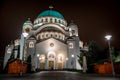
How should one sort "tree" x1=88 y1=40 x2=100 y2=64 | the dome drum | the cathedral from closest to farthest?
"tree" x1=88 y1=40 x2=100 y2=64 < the cathedral < the dome drum

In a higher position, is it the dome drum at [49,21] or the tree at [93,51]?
the dome drum at [49,21]

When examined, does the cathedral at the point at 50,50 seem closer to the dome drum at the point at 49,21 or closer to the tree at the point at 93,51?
the dome drum at the point at 49,21

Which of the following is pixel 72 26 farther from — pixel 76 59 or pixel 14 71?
pixel 14 71

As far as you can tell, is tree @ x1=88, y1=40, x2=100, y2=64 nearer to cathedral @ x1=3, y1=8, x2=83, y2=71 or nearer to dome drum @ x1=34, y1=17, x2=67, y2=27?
cathedral @ x1=3, y1=8, x2=83, y2=71

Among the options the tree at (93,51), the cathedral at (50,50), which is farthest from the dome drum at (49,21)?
the tree at (93,51)

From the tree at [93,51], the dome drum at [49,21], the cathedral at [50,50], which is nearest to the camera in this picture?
the tree at [93,51]

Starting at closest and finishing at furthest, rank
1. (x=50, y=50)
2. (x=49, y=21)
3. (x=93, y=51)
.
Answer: (x=93, y=51) < (x=50, y=50) < (x=49, y=21)

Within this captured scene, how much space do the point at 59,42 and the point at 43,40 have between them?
579cm

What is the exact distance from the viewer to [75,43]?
163 ft

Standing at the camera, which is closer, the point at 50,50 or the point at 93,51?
the point at 93,51

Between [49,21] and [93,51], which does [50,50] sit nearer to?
[93,51]

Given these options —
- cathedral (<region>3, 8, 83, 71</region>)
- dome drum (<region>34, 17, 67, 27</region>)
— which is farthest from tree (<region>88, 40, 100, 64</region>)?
dome drum (<region>34, 17, 67, 27</region>)

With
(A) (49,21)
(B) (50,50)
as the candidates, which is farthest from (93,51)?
(A) (49,21)

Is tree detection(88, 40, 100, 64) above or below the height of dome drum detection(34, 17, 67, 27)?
below
